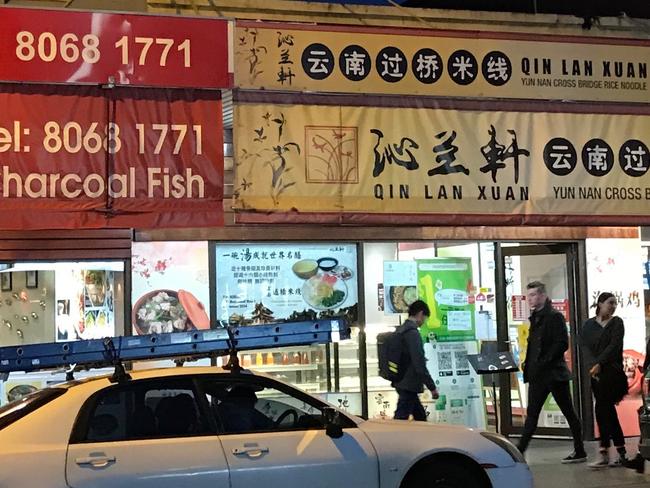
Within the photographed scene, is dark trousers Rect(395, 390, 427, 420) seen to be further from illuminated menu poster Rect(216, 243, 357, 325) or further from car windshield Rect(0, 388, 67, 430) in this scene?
car windshield Rect(0, 388, 67, 430)

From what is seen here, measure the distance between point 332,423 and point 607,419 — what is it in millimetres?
4513

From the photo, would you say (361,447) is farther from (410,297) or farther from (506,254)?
(506,254)

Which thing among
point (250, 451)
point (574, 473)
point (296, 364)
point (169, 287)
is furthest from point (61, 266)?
point (574, 473)

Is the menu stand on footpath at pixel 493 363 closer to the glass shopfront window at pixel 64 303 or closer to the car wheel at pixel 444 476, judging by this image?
the car wheel at pixel 444 476

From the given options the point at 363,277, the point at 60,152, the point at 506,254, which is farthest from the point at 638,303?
the point at 60,152

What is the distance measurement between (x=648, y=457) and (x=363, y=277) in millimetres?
4195

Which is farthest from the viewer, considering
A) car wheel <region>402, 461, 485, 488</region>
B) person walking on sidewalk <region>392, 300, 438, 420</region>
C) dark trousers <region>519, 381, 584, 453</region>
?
dark trousers <region>519, 381, 584, 453</region>

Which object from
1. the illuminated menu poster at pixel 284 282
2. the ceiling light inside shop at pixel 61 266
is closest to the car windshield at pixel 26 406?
the ceiling light inside shop at pixel 61 266

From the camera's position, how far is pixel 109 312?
10.4 meters

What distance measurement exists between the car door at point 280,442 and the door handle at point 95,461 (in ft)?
2.56

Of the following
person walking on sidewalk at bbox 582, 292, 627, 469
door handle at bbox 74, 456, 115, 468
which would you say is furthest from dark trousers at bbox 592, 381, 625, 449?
door handle at bbox 74, 456, 115, 468

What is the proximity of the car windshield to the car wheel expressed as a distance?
2.57 m

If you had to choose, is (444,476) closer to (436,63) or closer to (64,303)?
(436,63)

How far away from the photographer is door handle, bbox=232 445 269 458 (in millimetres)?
6070
